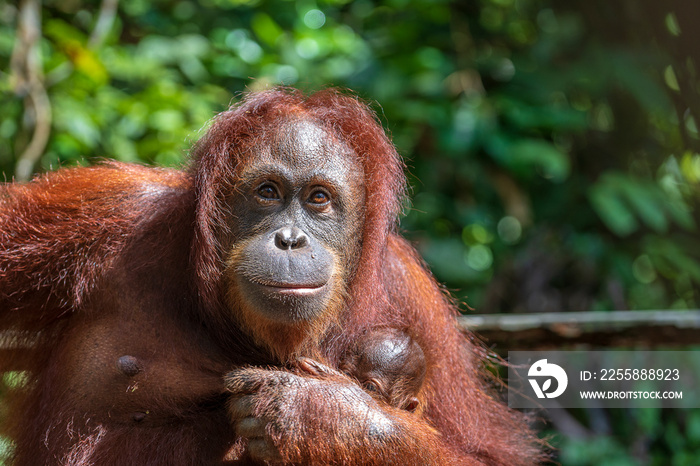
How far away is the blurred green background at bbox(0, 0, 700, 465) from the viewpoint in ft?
16.8

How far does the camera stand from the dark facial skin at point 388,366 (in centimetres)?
263

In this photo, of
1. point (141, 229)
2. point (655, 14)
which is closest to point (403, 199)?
point (141, 229)

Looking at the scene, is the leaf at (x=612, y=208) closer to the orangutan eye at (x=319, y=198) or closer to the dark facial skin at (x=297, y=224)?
the dark facial skin at (x=297, y=224)

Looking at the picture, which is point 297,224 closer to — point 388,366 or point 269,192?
point 269,192

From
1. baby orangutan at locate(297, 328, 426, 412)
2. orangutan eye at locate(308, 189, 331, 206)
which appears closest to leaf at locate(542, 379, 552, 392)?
baby orangutan at locate(297, 328, 426, 412)

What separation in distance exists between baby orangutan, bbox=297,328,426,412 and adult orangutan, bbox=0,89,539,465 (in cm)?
7

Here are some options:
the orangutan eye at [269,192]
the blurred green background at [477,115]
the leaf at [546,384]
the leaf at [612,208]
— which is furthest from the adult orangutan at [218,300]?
the leaf at [612,208]

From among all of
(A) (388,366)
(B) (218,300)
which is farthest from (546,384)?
(B) (218,300)

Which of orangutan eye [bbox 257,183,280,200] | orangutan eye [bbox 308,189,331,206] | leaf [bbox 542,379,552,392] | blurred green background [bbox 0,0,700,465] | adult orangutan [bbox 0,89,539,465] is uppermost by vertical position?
blurred green background [bbox 0,0,700,465]

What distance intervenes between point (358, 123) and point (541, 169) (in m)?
3.82

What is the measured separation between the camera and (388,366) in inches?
104

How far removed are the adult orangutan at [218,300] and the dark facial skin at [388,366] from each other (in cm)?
8

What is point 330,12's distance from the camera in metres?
6.79

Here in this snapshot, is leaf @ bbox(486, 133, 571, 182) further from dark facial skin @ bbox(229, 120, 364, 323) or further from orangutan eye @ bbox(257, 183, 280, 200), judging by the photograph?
orangutan eye @ bbox(257, 183, 280, 200)
